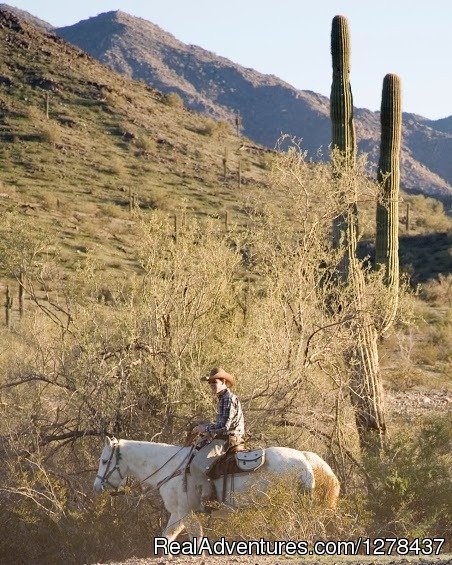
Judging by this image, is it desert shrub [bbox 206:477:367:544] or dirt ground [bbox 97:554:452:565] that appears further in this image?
desert shrub [bbox 206:477:367:544]

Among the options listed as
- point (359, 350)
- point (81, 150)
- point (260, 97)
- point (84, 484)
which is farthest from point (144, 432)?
point (260, 97)

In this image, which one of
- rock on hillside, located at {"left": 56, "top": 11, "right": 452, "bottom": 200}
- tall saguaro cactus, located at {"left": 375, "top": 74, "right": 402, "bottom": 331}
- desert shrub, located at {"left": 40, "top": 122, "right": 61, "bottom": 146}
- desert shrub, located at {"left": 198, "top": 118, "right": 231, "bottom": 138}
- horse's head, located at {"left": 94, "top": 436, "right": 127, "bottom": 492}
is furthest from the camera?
rock on hillside, located at {"left": 56, "top": 11, "right": 452, "bottom": 200}

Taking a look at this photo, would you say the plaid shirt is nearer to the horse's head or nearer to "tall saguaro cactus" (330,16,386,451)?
the horse's head

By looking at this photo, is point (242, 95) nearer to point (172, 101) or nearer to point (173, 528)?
point (172, 101)

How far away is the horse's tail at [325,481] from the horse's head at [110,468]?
1937 millimetres

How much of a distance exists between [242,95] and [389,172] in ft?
443

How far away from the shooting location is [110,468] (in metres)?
10.0

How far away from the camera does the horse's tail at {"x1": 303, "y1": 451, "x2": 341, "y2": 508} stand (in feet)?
32.4

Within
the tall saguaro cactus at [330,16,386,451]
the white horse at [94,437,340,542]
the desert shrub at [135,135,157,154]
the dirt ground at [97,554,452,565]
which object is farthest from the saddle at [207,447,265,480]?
the desert shrub at [135,135,157,154]

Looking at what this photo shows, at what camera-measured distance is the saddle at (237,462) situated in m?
9.68

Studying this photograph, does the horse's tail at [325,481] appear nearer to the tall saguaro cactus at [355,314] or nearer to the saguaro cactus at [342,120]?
the tall saguaro cactus at [355,314]

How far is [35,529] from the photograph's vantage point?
10.9 meters

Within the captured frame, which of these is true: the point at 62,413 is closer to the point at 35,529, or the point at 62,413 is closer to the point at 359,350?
the point at 35,529

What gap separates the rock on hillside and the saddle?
343ft
